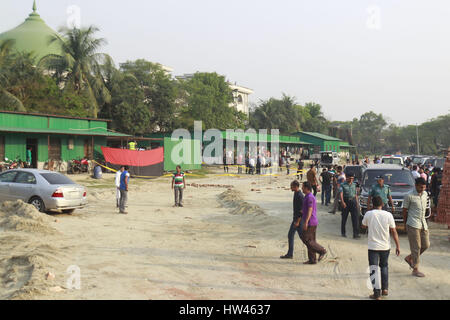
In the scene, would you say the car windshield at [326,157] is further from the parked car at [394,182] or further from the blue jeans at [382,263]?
the blue jeans at [382,263]

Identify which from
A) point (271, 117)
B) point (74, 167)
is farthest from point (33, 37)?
point (271, 117)

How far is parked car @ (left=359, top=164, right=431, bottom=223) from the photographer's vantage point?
11.6 metres

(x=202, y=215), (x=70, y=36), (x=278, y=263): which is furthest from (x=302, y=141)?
(x=278, y=263)

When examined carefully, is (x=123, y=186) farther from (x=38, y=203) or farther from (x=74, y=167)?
(x=74, y=167)

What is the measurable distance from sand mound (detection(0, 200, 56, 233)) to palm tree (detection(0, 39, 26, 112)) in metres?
26.8

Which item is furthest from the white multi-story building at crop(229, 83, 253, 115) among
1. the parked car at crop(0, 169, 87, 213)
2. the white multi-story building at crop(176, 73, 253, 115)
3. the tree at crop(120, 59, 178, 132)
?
the parked car at crop(0, 169, 87, 213)

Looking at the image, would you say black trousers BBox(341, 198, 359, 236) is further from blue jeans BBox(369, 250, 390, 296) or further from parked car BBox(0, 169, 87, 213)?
parked car BBox(0, 169, 87, 213)

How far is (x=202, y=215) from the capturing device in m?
14.9

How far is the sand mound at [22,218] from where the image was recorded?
10844mm

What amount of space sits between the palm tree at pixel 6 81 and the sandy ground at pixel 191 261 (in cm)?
2660

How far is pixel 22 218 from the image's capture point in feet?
37.0

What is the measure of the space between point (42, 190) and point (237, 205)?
7.64m
